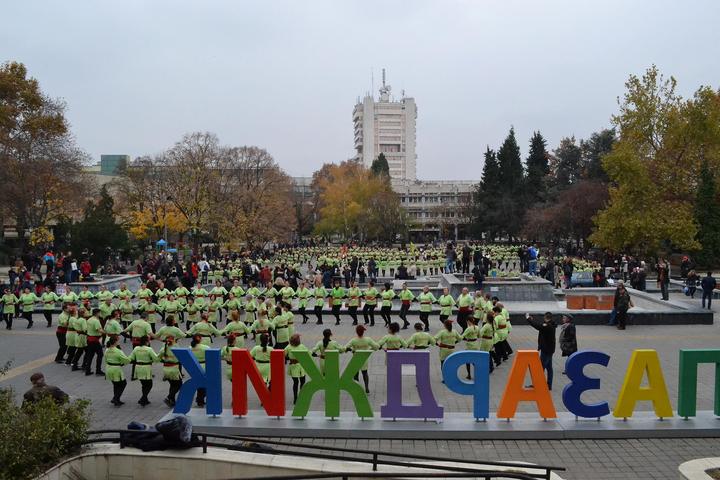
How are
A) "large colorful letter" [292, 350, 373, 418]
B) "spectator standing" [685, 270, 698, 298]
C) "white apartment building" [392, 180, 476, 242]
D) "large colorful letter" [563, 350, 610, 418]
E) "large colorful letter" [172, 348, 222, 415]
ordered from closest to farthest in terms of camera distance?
"large colorful letter" [563, 350, 610, 418] < "large colorful letter" [292, 350, 373, 418] < "large colorful letter" [172, 348, 222, 415] < "spectator standing" [685, 270, 698, 298] < "white apartment building" [392, 180, 476, 242]

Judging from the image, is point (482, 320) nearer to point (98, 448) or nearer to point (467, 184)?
point (98, 448)

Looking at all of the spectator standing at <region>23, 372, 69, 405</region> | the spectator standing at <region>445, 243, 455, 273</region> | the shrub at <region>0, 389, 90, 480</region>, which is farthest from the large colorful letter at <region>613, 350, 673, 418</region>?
the spectator standing at <region>445, 243, 455, 273</region>

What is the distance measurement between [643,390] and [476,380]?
285 centimetres

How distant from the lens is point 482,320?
16.9 m

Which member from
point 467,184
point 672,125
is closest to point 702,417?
point 672,125

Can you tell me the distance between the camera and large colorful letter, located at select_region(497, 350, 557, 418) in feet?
35.6

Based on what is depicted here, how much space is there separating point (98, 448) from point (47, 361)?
359 inches

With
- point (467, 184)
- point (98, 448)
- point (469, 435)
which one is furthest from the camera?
point (467, 184)

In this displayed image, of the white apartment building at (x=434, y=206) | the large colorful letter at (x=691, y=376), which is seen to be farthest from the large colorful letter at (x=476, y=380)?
the white apartment building at (x=434, y=206)

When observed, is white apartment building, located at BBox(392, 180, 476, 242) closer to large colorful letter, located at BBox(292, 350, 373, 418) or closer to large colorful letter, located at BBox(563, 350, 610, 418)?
large colorful letter, located at BBox(563, 350, 610, 418)

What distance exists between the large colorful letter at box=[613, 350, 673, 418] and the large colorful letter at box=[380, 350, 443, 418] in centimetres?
313

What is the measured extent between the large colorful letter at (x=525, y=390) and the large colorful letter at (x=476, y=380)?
324mm

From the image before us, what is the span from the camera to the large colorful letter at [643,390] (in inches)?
417

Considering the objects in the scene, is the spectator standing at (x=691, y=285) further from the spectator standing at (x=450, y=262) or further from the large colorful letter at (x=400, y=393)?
the large colorful letter at (x=400, y=393)
